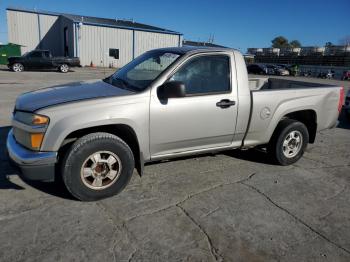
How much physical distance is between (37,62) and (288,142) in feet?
70.6

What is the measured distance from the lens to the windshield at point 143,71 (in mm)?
3912

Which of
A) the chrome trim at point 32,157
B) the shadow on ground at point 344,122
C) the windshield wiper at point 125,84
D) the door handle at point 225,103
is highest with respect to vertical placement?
the windshield wiper at point 125,84

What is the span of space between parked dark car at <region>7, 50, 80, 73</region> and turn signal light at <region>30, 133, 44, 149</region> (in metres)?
21.4

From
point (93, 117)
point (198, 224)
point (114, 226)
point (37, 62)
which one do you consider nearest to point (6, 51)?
point (37, 62)

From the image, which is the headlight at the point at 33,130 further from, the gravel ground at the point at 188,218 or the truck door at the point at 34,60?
the truck door at the point at 34,60

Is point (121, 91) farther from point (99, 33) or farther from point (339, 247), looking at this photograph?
point (99, 33)

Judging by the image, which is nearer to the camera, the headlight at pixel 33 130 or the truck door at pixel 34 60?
the headlight at pixel 33 130

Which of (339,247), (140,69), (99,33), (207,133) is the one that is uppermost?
(99,33)

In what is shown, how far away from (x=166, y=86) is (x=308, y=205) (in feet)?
7.25

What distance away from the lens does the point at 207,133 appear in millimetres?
4152

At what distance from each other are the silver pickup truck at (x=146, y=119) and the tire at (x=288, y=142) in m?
0.02

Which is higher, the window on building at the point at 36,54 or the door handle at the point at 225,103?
the window on building at the point at 36,54

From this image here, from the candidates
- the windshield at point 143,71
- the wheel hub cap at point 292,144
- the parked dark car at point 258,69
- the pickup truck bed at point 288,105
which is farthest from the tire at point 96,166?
the parked dark car at point 258,69

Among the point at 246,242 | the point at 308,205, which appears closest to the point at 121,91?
the point at 246,242
